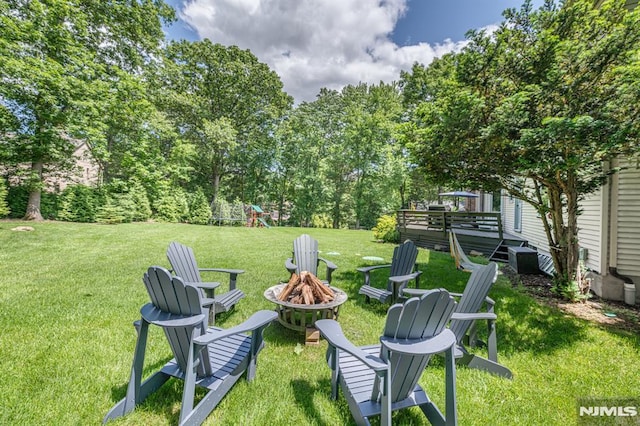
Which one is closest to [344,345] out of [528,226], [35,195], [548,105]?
[548,105]

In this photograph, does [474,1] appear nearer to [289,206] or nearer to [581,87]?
[581,87]

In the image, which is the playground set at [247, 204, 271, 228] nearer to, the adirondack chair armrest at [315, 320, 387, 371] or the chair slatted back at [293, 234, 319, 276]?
the chair slatted back at [293, 234, 319, 276]

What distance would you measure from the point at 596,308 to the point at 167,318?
6087 mm

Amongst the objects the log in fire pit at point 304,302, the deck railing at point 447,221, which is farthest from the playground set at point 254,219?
the log in fire pit at point 304,302

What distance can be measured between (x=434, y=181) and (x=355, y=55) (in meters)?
13.3

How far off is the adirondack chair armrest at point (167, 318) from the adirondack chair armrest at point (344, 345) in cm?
87

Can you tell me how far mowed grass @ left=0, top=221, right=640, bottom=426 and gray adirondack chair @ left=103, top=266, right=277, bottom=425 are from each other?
6.4 inches

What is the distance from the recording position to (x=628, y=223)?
4.90m

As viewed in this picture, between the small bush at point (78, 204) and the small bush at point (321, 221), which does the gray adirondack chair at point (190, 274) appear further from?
the small bush at point (321, 221)

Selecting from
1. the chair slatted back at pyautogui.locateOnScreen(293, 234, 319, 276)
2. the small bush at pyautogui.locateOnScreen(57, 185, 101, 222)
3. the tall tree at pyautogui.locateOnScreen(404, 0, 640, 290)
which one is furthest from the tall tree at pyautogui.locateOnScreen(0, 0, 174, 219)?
the tall tree at pyautogui.locateOnScreen(404, 0, 640, 290)

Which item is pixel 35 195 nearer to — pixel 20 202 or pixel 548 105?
pixel 20 202

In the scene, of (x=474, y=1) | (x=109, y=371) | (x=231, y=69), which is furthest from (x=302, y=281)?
(x=231, y=69)

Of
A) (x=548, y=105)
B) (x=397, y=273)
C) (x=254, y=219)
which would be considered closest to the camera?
(x=548, y=105)

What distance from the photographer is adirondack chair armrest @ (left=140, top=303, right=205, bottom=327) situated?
1765 mm
